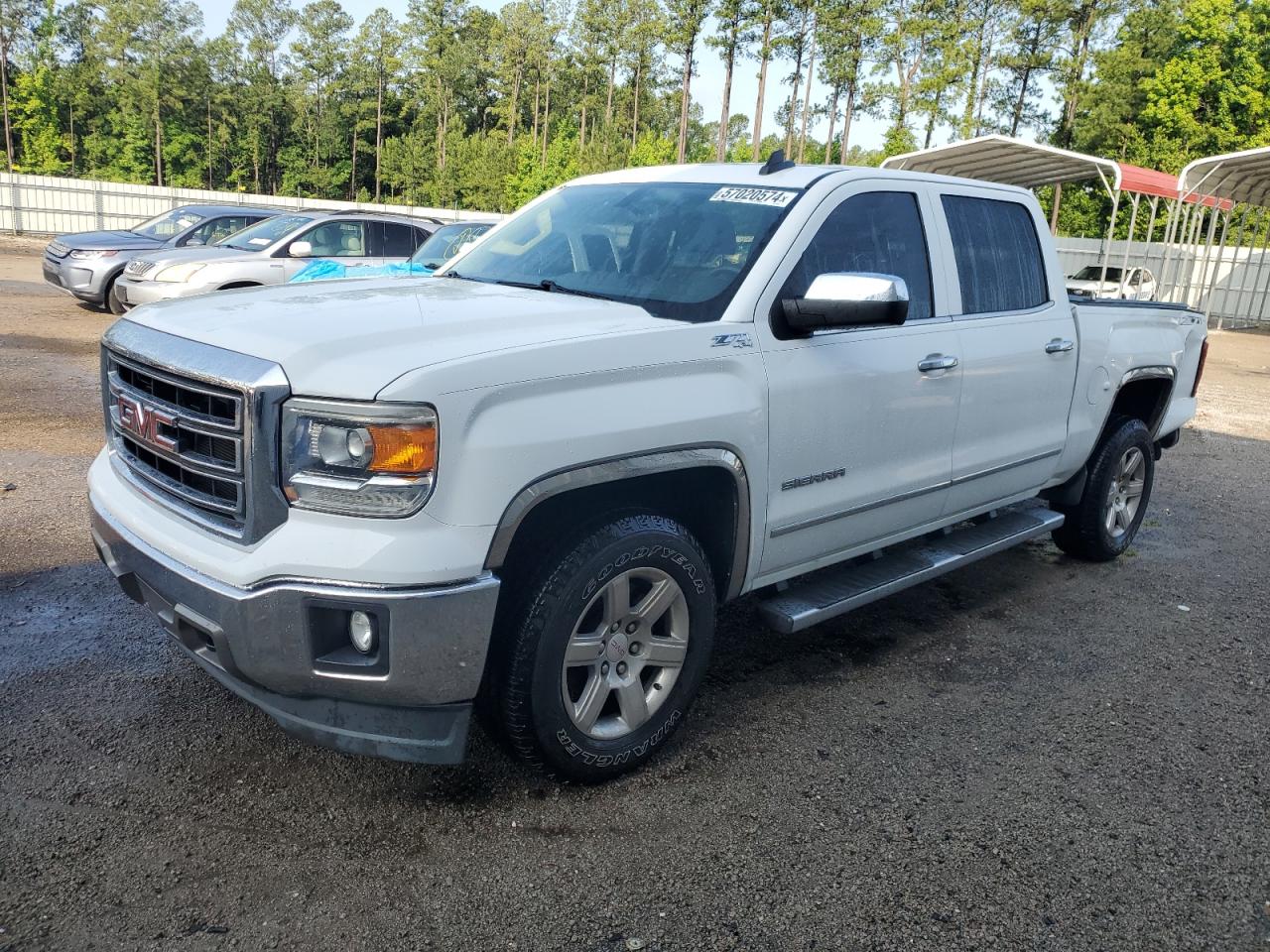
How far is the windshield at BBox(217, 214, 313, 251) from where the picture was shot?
40.1 feet

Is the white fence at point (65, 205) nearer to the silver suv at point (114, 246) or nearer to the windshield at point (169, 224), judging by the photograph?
the windshield at point (169, 224)

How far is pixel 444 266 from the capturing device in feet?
14.6

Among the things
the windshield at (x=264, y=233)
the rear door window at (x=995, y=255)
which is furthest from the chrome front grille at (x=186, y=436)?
the windshield at (x=264, y=233)

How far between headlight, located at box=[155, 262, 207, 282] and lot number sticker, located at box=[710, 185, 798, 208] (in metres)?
9.12

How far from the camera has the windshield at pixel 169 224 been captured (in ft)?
52.0

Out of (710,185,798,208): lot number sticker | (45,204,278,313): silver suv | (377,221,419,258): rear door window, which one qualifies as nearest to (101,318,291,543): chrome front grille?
(710,185,798,208): lot number sticker

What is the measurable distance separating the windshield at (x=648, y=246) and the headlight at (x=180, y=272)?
26.7 feet

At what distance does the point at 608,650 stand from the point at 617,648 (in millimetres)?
36

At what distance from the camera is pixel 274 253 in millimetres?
11828

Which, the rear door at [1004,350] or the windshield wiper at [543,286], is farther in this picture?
the rear door at [1004,350]

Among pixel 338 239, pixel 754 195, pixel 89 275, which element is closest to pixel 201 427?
pixel 754 195

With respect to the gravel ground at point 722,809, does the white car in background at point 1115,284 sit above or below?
above

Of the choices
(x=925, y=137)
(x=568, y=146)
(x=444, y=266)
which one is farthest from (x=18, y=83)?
(x=444, y=266)

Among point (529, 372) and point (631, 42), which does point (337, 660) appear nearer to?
point (529, 372)
